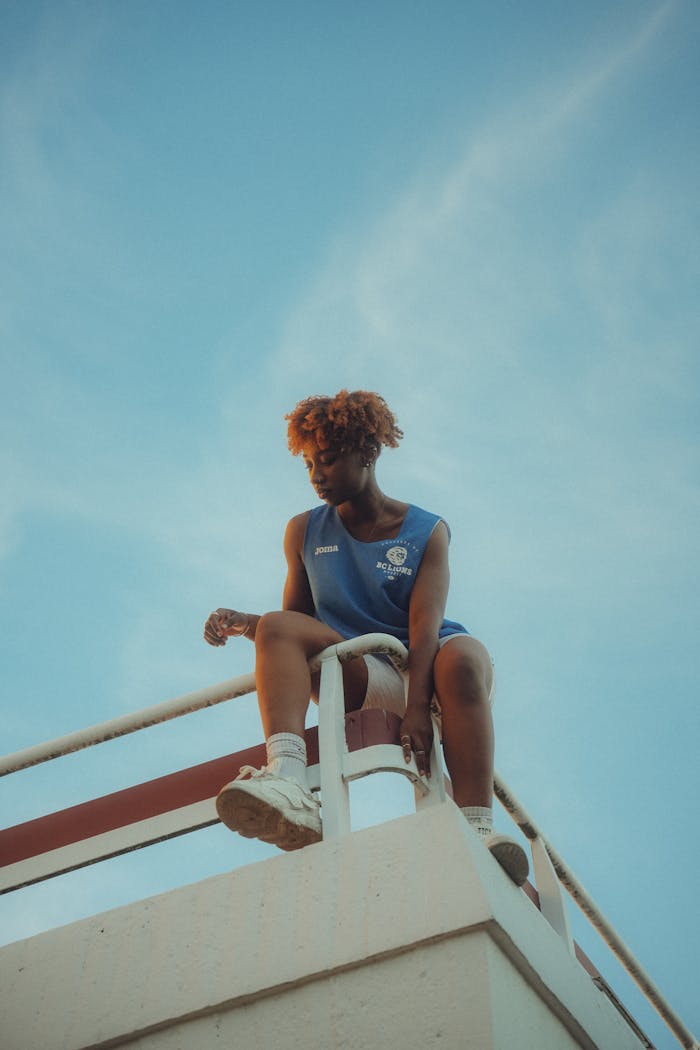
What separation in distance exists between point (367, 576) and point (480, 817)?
3.36 ft

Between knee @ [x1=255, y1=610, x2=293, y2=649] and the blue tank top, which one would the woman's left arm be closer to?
the blue tank top


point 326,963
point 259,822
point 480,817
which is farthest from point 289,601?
point 326,963

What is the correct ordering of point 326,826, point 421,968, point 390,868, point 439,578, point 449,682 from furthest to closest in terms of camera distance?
point 439,578 < point 449,682 < point 326,826 < point 390,868 < point 421,968

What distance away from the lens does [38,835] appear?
3.18 metres

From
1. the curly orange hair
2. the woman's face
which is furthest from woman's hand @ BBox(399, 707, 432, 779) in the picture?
the curly orange hair

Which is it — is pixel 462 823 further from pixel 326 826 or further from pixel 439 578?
pixel 439 578

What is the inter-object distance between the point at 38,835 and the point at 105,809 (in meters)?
0.23

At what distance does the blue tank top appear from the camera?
3573 mm

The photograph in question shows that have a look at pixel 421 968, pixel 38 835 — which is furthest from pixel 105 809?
pixel 421 968

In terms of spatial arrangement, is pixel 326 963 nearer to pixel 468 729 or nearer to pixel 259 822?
pixel 259 822

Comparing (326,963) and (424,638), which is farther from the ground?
(424,638)

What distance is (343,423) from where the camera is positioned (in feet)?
12.3

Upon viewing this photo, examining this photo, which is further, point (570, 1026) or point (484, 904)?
point (570, 1026)

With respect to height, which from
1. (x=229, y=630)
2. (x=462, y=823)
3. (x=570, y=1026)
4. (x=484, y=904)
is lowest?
(x=570, y=1026)
